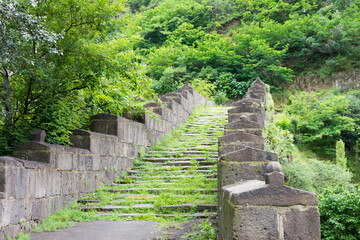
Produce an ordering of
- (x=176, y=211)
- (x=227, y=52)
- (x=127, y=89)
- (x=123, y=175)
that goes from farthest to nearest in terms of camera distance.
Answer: (x=227, y=52) < (x=123, y=175) < (x=127, y=89) < (x=176, y=211)

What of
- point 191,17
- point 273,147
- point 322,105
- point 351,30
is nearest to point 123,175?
point 273,147

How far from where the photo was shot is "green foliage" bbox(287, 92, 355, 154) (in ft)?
64.7

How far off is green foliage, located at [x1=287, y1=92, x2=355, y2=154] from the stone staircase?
1052cm

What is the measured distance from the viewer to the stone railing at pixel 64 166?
4851 mm

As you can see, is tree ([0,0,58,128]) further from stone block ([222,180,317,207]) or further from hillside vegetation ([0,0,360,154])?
stone block ([222,180,317,207])

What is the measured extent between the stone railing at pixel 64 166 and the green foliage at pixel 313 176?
429cm

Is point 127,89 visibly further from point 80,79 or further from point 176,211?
point 176,211

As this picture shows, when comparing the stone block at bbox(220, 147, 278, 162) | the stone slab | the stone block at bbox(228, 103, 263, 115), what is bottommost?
the stone slab

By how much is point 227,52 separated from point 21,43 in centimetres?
2455

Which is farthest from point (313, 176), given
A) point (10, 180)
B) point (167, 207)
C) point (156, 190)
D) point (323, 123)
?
point (323, 123)

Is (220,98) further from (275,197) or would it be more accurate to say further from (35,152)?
(275,197)

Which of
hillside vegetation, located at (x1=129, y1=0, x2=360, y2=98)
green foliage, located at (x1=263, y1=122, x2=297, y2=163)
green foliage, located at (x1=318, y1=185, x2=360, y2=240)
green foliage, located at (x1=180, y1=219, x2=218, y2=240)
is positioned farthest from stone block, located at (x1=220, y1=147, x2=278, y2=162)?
hillside vegetation, located at (x1=129, y1=0, x2=360, y2=98)

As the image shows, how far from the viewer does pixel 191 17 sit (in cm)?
3734

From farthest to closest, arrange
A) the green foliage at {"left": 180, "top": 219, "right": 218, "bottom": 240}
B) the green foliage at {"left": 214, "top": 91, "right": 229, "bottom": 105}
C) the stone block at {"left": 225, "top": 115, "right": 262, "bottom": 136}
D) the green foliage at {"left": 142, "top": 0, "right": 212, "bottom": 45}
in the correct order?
1. the green foliage at {"left": 142, "top": 0, "right": 212, "bottom": 45}
2. the green foliage at {"left": 214, "top": 91, "right": 229, "bottom": 105}
3. the stone block at {"left": 225, "top": 115, "right": 262, "bottom": 136}
4. the green foliage at {"left": 180, "top": 219, "right": 218, "bottom": 240}
